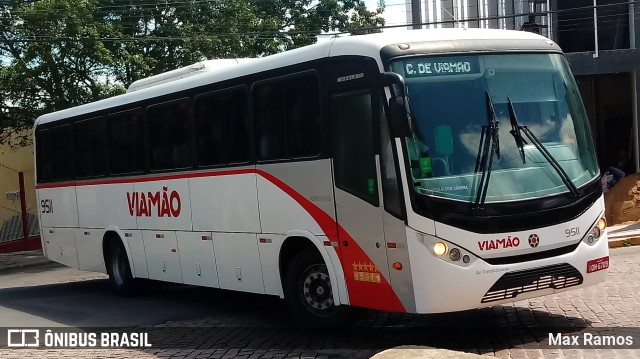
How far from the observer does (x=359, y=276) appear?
29.1ft

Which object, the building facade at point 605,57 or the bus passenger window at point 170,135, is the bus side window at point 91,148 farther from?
the building facade at point 605,57

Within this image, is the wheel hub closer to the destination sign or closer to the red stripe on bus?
the red stripe on bus

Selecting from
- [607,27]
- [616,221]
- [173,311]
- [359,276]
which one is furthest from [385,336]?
[607,27]

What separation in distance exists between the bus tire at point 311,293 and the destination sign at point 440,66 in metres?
2.45

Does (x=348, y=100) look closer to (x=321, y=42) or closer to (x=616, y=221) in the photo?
(x=321, y=42)

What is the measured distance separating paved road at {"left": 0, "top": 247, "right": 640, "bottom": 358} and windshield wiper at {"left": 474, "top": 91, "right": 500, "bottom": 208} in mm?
1544

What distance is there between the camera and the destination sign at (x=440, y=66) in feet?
27.7

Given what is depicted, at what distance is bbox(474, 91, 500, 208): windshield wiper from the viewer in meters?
8.12

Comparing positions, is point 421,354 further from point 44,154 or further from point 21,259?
point 21,259

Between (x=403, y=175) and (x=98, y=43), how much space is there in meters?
17.9

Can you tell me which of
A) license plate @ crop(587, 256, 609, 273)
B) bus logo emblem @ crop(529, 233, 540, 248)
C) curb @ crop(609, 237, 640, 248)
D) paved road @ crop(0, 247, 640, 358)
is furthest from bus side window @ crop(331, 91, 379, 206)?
curb @ crop(609, 237, 640, 248)

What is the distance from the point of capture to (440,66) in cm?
851

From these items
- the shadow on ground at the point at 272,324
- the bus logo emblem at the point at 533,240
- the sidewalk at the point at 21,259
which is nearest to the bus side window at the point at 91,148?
the shadow on ground at the point at 272,324

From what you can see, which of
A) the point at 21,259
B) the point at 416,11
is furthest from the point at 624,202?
the point at 21,259
